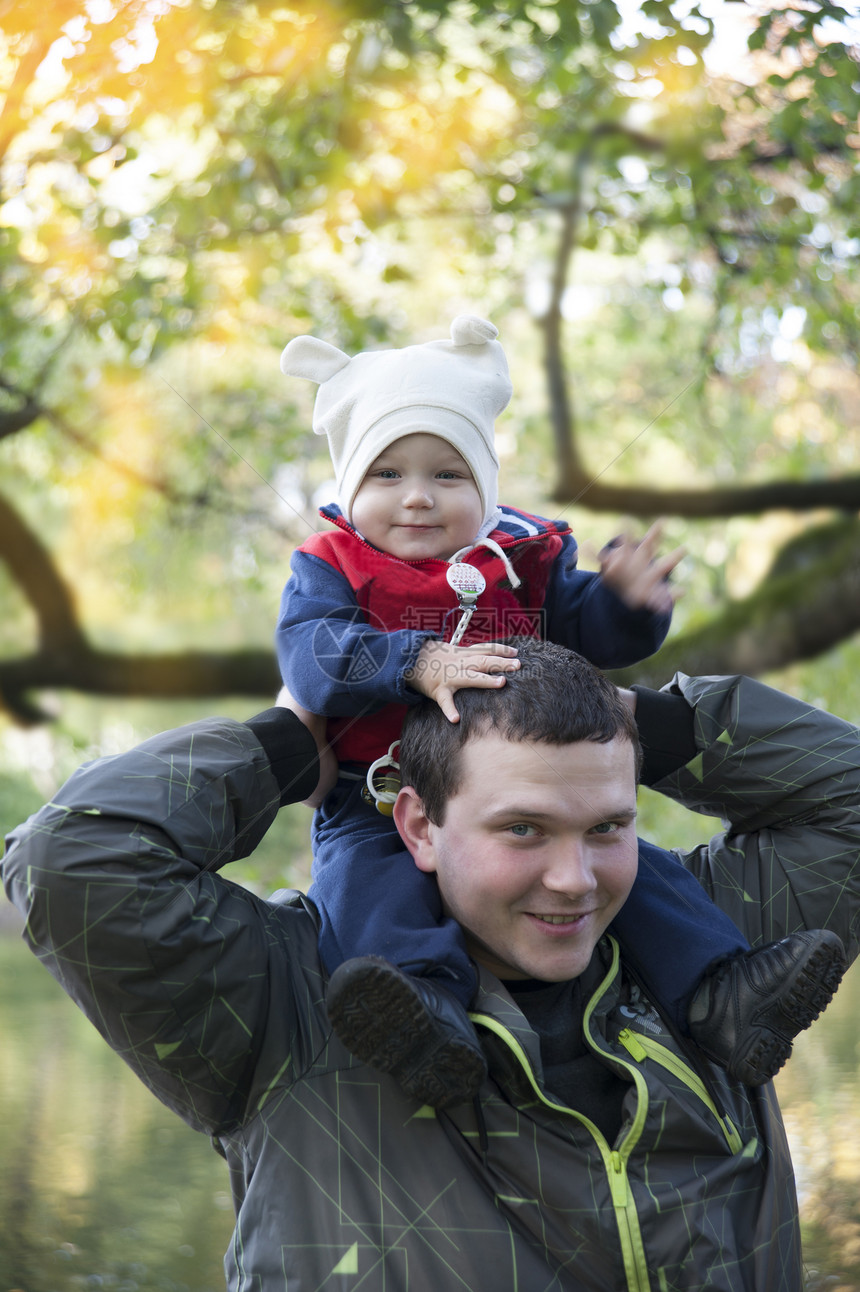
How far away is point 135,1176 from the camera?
3.94 m

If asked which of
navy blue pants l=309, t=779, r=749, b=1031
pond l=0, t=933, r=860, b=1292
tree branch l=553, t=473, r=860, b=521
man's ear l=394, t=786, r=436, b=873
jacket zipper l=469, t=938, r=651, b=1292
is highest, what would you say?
man's ear l=394, t=786, r=436, b=873

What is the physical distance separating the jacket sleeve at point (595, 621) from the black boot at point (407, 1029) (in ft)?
1.94

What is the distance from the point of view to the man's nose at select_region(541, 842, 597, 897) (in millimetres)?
1347

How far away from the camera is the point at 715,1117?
141cm

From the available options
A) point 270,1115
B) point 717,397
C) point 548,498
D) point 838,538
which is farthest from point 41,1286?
point 717,397

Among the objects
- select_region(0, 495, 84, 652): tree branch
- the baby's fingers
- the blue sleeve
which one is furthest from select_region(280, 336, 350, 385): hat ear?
select_region(0, 495, 84, 652): tree branch

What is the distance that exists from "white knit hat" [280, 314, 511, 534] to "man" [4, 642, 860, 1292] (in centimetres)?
38

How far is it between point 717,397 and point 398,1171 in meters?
6.03

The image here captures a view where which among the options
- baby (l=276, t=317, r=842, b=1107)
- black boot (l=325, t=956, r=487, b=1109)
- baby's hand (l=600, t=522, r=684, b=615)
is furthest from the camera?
baby's hand (l=600, t=522, r=684, b=615)

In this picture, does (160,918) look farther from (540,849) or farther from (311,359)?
(311,359)

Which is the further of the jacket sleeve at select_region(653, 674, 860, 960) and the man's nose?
the jacket sleeve at select_region(653, 674, 860, 960)

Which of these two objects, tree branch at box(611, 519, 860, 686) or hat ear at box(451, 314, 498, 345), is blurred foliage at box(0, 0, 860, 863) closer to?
tree branch at box(611, 519, 860, 686)

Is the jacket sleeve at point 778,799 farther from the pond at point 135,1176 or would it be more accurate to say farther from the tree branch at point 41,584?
the tree branch at point 41,584

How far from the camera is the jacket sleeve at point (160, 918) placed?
1250mm
